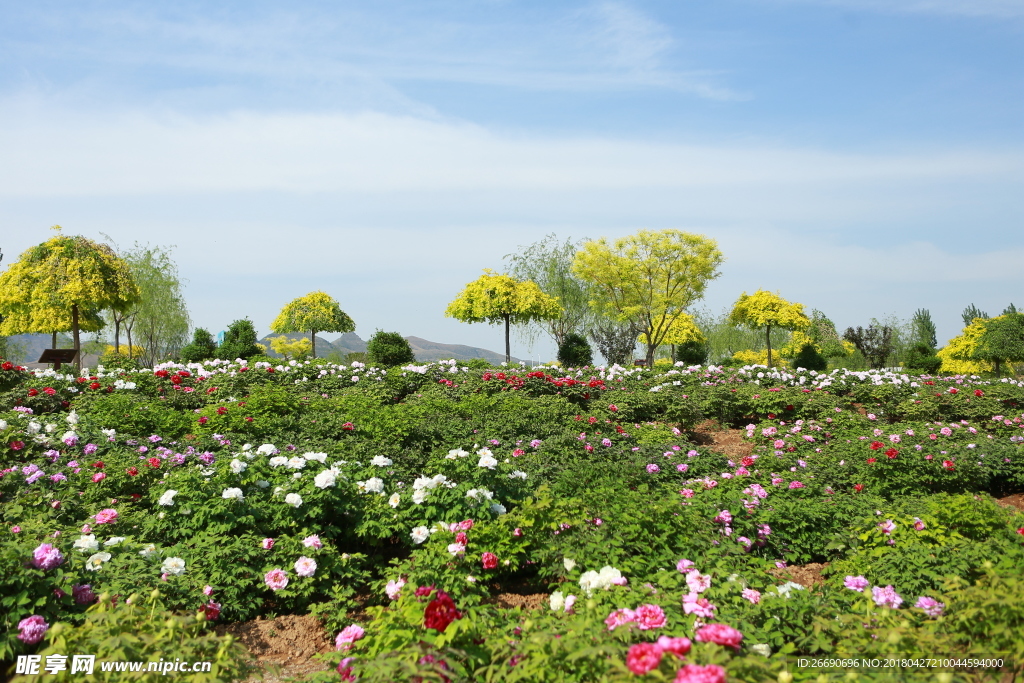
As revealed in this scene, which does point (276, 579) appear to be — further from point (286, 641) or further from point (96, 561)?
point (96, 561)

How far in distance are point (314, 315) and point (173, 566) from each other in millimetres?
29642

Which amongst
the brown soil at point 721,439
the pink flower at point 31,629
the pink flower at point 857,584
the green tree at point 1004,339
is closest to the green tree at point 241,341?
the brown soil at point 721,439

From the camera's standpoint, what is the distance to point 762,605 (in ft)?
9.68

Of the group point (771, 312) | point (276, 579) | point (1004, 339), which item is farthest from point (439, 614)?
point (771, 312)

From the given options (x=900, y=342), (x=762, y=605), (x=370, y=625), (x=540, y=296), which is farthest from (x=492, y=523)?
(x=900, y=342)

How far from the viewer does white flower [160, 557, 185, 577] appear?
352 cm

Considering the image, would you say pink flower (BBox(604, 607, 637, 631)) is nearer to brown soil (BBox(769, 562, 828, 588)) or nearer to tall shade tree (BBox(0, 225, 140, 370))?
brown soil (BBox(769, 562, 828, 588))

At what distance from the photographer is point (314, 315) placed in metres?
32.0

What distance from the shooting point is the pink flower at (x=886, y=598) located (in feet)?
10.1

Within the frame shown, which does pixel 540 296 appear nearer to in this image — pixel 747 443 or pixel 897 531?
pixel 747 443

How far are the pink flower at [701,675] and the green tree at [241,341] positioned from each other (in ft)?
80.3

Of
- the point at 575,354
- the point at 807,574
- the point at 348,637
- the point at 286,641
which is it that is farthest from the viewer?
the point at 575,354

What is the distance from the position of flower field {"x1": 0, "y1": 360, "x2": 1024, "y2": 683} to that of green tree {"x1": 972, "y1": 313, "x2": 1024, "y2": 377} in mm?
16324

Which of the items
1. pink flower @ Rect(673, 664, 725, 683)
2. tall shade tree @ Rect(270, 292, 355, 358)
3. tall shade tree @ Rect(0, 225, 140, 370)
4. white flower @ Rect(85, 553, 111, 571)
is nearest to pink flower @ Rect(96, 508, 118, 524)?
white flower @ Rect(85, 553, 111, 571)
